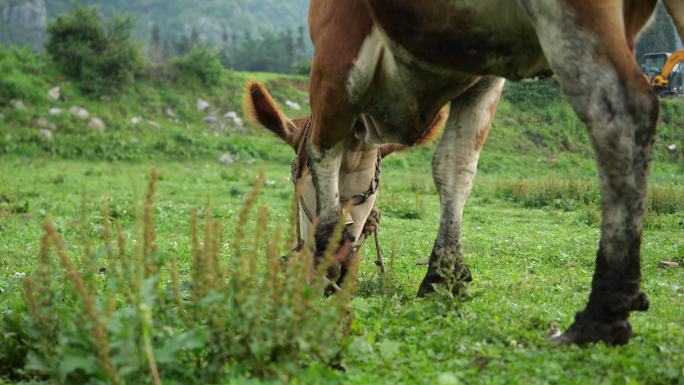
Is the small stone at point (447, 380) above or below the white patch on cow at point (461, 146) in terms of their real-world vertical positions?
below

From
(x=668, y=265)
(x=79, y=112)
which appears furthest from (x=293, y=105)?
(x=668, y=265)

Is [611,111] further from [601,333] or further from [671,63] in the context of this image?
[671,63]

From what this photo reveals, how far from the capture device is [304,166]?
16.8 feet

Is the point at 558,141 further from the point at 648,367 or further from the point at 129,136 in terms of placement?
the point at 648,367

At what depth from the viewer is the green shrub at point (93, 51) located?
26.0 meters

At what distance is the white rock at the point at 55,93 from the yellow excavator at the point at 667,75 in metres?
20.5

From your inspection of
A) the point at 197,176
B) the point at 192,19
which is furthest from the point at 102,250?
the point at 192,19

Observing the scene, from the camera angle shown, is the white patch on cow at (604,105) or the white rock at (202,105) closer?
the white patch on cow at (604,105)

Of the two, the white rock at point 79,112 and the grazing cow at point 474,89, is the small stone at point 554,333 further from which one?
the white rock at point 79,112

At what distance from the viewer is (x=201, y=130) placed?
25359 millimetres

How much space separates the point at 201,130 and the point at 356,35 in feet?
72.9

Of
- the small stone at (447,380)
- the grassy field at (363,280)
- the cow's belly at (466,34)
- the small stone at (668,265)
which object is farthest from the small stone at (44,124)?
the small stone at (447,380)

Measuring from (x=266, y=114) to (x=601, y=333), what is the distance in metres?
3.31

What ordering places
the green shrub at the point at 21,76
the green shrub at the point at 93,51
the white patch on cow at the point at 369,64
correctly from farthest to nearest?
the green shrub at the point at 93,51 → the green shrub at the point at 21,76 → the white patch on cow at the point at 369,64
